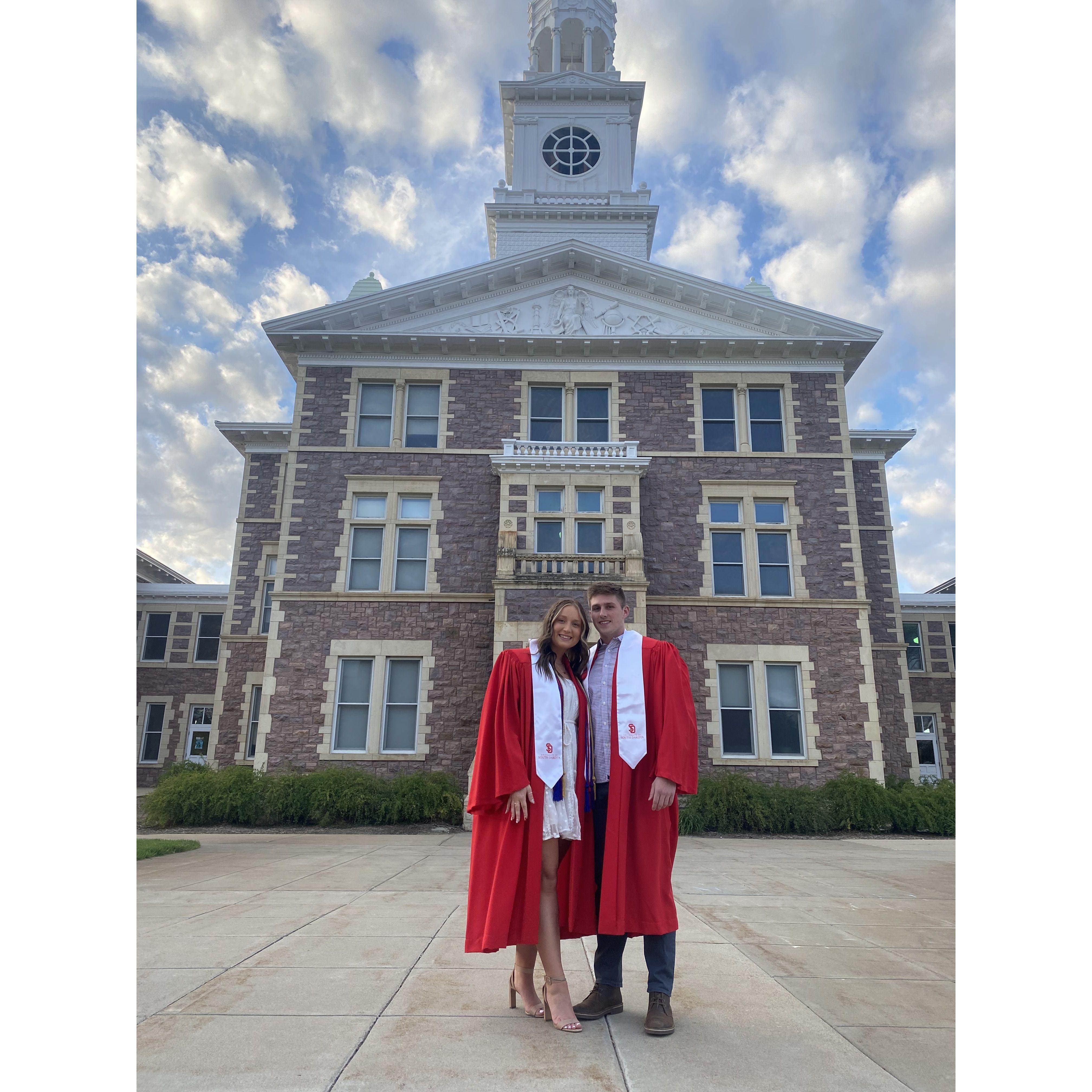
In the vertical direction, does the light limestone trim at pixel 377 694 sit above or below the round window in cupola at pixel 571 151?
below

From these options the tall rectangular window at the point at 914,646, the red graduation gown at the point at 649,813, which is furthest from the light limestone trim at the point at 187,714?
the red graduation gown at the point at 649,813

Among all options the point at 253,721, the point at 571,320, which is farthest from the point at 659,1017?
the point at 253,721

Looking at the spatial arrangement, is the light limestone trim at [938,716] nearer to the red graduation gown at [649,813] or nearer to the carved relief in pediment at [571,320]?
the carved relief in pediment at [571,320]

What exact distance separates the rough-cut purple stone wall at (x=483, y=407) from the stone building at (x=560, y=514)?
0.20 ft

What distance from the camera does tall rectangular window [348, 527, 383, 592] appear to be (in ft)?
60.4

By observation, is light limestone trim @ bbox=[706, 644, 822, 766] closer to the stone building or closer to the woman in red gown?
the stone building

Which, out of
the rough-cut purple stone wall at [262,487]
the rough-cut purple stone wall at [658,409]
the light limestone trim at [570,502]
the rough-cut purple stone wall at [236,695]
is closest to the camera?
the light limestone trim at [570,502]

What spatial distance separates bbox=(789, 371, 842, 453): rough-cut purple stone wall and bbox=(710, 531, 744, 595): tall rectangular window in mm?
2918

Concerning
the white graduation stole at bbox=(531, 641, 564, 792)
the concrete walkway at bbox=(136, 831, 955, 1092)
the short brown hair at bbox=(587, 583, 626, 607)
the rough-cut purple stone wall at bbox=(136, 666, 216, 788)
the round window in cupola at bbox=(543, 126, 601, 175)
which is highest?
the round window in cupola at bbox=(543, 126, 601, 175)

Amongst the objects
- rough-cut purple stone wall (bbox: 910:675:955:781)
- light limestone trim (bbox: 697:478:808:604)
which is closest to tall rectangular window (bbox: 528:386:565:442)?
light limestone trim (bbox: 697:478:808:604)

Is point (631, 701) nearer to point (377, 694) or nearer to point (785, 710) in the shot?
point (377, 694)

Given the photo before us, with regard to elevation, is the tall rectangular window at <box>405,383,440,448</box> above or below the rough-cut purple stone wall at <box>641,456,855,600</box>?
above

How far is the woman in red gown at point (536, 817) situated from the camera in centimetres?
355
